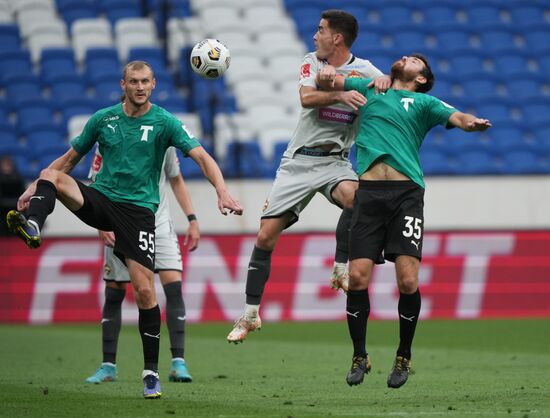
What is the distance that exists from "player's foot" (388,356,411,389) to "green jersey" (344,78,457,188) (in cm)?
133

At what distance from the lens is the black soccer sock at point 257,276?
378 inches

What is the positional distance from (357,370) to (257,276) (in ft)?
4.84

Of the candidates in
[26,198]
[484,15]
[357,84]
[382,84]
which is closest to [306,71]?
[357,84]

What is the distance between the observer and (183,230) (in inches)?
712

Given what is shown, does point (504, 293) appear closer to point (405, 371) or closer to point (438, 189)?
point (438, 189)

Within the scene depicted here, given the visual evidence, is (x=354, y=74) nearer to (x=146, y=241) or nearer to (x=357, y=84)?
(x=357, y=84)

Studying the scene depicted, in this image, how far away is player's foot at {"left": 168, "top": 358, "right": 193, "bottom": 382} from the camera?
1000cm

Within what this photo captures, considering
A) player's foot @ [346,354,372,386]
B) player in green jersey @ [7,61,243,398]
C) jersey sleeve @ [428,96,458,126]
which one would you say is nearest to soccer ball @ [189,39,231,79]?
player in green jersey @ [7,61,243,398]

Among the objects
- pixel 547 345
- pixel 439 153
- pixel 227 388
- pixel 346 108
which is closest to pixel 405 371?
pixel 227 388

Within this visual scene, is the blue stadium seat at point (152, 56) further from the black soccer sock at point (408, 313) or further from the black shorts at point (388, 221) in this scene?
the black soccer sock at point (408, 313)

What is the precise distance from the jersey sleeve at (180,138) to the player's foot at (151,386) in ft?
5.43

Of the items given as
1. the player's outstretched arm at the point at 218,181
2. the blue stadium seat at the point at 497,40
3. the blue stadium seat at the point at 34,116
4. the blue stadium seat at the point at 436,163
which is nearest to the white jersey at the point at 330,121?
the player's outstretched arm at the point at 218,181

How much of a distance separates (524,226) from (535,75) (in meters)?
5.10

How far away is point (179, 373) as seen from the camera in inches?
396
